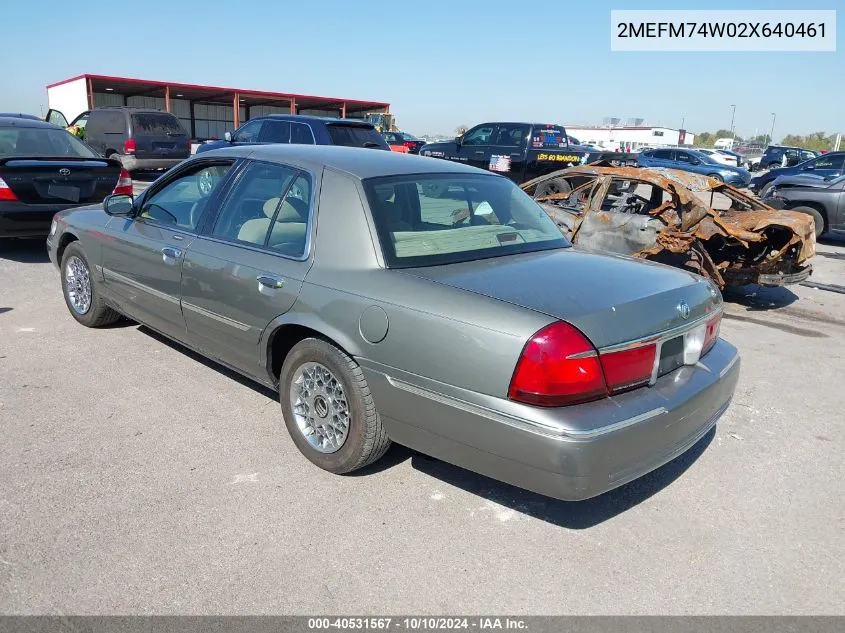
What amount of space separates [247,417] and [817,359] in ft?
15.4

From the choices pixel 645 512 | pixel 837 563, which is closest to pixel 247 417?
pixel 645 512

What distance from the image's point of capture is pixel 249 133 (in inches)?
538

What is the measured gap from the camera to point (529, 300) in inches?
110

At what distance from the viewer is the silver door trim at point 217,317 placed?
3.71 meters

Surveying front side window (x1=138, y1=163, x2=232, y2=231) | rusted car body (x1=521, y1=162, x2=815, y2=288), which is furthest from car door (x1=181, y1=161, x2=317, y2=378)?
rusted car body (x1=521, y1=162, x2=815, y2=288)

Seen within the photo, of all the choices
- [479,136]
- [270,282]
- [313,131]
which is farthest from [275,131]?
[270,282]

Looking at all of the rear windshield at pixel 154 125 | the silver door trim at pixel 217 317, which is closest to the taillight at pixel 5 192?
the silver door trim at pixel 217 317

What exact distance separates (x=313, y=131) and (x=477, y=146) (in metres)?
5.68

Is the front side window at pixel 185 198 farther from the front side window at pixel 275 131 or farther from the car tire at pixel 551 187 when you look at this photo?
the front side window at pixel 275 131

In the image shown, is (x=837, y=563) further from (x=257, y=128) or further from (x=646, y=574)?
(x=257, y=128)

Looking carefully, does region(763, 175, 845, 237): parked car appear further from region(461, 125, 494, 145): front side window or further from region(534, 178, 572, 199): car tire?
region(461, 125, 494, 145): front side window

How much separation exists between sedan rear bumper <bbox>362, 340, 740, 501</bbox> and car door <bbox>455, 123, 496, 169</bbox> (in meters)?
13.9

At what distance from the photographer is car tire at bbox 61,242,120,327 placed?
5.28 m

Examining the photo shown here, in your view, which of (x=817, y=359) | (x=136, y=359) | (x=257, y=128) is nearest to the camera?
(x=136, y=359)
